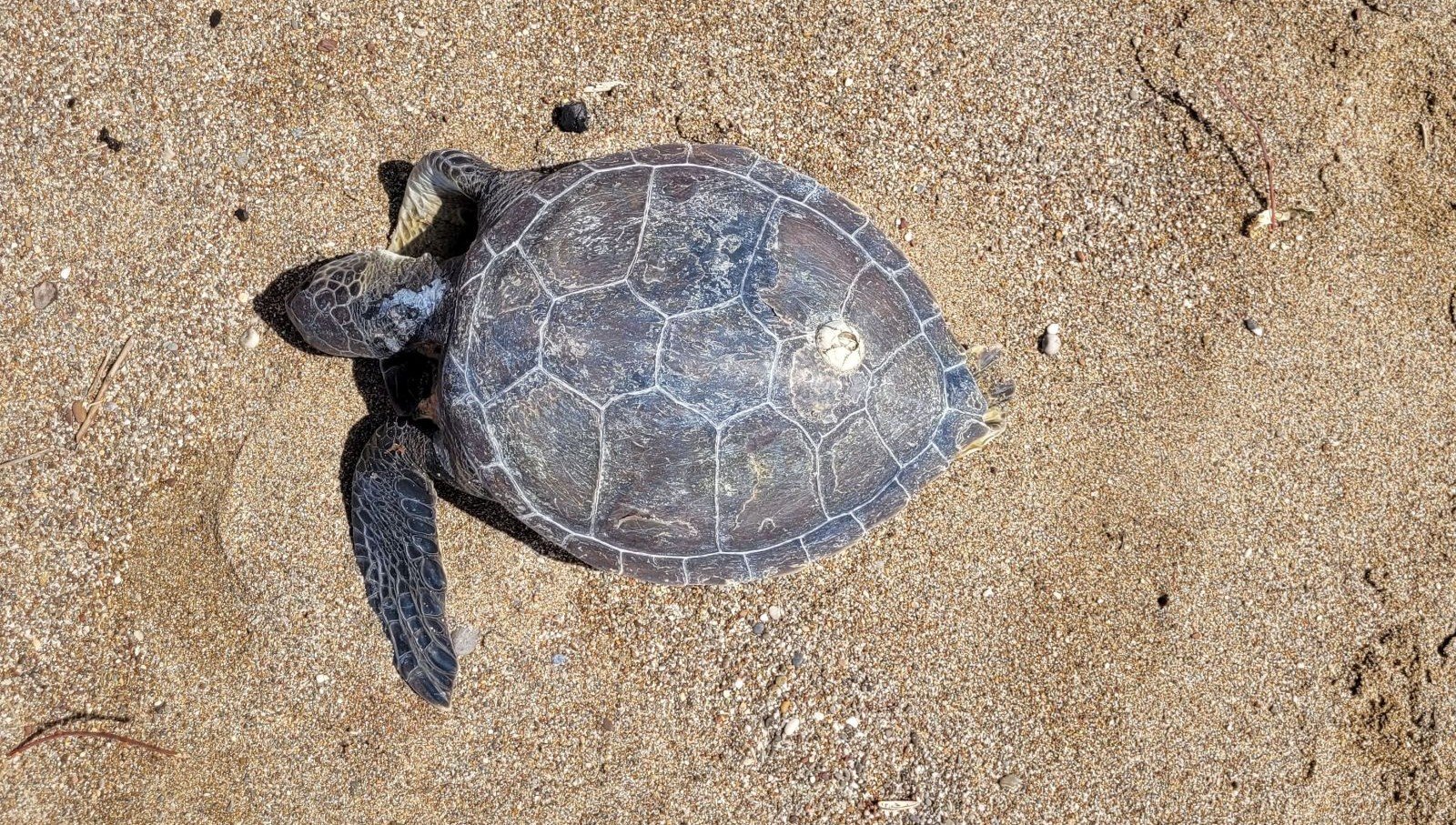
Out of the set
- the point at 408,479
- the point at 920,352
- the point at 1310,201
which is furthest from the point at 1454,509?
the point at 408,479

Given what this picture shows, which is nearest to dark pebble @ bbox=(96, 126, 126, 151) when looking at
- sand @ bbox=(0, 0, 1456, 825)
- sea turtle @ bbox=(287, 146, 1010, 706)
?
sand @ bbox=(0, 0, 1456, 825)

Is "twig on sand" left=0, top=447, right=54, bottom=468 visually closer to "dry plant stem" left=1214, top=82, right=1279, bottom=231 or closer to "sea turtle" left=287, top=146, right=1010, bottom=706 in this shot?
"sea turtle" left=287, top=146, right=1010, bottom=706

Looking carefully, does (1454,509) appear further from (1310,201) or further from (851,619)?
(851,619)

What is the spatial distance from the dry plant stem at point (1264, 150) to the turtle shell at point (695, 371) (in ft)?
3.84

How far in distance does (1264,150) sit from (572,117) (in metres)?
2.13

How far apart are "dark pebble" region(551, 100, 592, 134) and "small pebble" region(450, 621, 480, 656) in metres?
1.56

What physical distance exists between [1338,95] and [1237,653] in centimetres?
172

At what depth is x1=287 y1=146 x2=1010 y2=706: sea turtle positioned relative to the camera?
1998mm

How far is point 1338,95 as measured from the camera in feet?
8.69

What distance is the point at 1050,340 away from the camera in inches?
103

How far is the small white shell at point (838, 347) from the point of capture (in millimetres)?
1984

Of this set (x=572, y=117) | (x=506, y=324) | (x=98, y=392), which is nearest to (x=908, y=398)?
(x=506, y=324)

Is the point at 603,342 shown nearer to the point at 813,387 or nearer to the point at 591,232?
the point at 591,232

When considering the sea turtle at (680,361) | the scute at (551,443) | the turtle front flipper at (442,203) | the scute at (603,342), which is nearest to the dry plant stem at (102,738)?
the sea turtle at (680,361)
